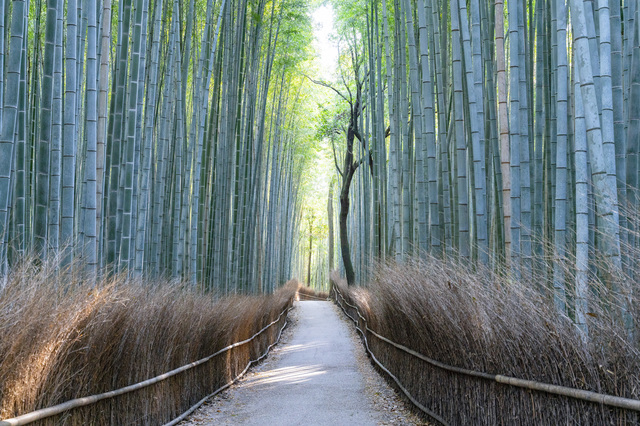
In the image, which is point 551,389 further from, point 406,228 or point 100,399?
point 406,228

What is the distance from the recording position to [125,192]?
4.78 metres

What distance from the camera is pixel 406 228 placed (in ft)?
22.5

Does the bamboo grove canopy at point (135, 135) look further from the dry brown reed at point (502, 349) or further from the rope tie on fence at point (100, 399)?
the dry brown reed at point (502, 349)

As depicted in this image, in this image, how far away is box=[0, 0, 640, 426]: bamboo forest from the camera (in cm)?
245

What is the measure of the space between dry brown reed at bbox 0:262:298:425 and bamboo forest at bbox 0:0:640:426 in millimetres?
14

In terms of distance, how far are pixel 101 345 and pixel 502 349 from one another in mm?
1870

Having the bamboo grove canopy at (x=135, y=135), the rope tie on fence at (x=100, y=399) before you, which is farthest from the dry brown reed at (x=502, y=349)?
the bamboo grove canopy at (x=135, y=135)

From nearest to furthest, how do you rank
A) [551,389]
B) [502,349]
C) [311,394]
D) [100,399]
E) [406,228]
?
[551,389], [502,349], [100,399], [311,394], [406,228]

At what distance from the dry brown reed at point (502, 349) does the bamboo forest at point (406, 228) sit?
0.01 meters

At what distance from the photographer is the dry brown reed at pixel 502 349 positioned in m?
2.13

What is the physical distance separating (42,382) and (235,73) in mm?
5643

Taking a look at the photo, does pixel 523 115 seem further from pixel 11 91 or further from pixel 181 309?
pixel 11 91

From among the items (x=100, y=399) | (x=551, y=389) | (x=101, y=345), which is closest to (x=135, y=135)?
(x=101, y=345)

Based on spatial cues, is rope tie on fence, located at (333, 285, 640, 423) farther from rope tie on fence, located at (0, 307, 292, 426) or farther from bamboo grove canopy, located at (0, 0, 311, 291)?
bamboo grove canopy, located at (0, 0, 311, 291)
